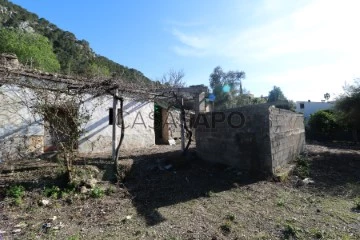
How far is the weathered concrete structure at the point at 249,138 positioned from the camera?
24.3 feet

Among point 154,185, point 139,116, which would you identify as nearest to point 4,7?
point 139,116

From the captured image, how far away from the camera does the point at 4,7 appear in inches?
1507

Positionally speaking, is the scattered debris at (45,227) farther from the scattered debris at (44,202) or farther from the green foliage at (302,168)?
the green foliage at (302,168)

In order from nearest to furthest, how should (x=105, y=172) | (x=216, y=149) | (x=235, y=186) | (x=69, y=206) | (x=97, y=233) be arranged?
1. (x=97, y=233)
2. (x=69, y=206)
3. (x=235, y=186)
4. (x=105, y=172)
5. (x=216, y=149)

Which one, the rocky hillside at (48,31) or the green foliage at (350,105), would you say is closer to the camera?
the green foliage at (350,105)

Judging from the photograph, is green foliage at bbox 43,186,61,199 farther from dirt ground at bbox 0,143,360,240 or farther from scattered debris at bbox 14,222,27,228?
scattered debris at bbox 14,222,27,228

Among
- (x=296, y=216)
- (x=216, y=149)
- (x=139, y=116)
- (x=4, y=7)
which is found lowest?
(x=296, y=216)

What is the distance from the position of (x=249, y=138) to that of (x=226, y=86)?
28.7 meters

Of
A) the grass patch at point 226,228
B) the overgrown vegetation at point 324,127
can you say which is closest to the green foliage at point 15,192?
the grass patch at point 226,228

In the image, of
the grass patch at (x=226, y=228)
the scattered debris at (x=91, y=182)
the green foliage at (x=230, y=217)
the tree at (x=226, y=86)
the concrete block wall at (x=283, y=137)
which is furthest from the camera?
the tree at (x=226, y=86)

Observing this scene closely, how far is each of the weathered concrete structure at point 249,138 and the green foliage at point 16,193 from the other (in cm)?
520

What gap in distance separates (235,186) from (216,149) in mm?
1943

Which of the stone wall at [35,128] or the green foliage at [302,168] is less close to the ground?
the stone wall at [35,128]

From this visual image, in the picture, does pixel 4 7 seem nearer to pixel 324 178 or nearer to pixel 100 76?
pixel 100 76
